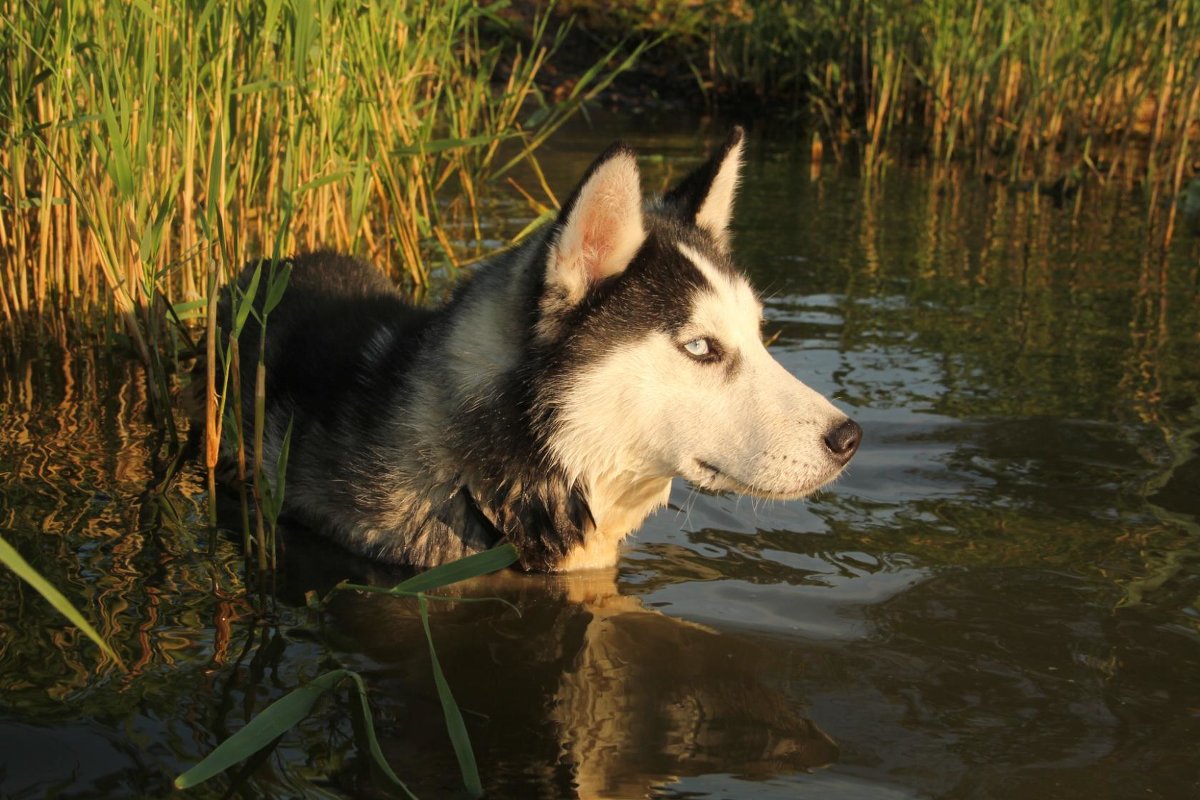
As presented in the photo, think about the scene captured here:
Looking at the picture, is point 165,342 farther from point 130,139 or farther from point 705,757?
point 705,757

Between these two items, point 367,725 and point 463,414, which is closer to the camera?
point 367,725

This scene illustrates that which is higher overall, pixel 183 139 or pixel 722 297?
pixel 183 139

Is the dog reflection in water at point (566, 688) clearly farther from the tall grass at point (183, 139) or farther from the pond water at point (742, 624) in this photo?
the tall grass at point (183, 139)

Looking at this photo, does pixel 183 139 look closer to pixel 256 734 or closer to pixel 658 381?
pixel 658 381

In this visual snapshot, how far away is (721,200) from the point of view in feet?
13.3

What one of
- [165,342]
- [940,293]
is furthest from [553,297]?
[940,293]

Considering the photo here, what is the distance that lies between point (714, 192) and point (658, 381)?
0.86 m

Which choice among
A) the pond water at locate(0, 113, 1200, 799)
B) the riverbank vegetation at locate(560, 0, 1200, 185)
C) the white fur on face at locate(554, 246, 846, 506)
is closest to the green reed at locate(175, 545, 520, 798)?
the pond water at locate(0, 113, 1200, 799)

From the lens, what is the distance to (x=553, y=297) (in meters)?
3.39

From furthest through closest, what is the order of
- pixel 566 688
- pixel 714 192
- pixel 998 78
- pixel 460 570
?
pixel 998 78
pixel 714 192
pixel 566 688
pixel 460 570

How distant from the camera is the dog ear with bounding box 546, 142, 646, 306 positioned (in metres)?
3.21

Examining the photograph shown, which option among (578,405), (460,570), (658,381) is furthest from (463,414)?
(460,570)

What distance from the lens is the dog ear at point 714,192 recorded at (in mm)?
3928

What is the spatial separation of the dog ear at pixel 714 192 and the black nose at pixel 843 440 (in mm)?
855
